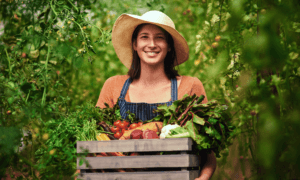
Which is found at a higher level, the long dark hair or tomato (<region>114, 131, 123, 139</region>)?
the long dark hair

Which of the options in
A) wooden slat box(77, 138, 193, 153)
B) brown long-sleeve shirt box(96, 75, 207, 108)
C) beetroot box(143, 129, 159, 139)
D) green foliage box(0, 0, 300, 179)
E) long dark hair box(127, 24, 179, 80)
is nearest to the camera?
green foliage box(0, 0, 300, 179)

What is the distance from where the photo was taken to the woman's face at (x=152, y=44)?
91.4 inches

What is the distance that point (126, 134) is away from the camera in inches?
73.4

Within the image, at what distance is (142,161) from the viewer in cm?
165

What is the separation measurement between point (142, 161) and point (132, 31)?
1232 millimetres

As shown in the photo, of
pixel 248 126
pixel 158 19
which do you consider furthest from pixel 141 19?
pixel 248 126

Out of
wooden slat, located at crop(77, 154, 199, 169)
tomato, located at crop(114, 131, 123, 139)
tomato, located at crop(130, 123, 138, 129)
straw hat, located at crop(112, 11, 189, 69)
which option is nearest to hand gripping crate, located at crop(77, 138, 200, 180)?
wooden slat, located at crop(77, 154, 199, 169)

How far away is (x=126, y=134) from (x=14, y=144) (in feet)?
2.46

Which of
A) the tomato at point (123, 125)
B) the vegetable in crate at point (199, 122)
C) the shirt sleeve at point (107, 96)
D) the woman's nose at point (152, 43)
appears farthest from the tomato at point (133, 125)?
the woman's nose at point (152, 43)

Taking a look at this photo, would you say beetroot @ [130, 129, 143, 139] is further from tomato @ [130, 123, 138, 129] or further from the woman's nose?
the woman's nose

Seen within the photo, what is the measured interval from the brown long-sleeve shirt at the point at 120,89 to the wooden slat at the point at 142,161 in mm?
779

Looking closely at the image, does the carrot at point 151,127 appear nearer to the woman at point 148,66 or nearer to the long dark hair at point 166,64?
the woman at point 148,66

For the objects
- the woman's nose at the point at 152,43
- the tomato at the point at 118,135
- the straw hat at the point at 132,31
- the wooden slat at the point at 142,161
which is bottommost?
the wooden slat at the point at 142,161

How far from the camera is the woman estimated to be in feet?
7.60
